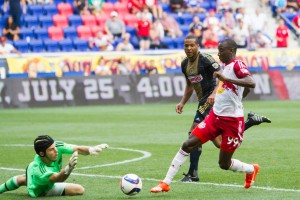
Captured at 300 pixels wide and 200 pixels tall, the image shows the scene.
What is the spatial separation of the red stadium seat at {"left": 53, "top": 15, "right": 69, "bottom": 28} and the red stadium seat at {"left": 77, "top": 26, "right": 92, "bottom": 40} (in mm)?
693

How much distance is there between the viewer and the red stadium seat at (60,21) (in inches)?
1389

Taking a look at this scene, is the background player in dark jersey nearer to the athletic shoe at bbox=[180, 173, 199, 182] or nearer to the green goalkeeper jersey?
the athletic shoe at bbox=[180, 173, 199, 182]

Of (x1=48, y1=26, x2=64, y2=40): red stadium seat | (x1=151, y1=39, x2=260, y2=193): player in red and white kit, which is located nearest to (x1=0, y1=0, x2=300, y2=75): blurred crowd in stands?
(x1=48, y1=26, x2=64, y2=40): red stadium seat

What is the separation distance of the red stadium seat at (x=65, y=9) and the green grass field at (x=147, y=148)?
7.41 meters

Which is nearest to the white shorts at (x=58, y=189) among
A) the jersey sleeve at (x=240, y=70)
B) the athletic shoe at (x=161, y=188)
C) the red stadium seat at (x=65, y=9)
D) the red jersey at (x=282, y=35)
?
the athletic shoe at (x=161, y=188)

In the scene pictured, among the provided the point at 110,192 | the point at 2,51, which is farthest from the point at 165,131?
the point at 2,51

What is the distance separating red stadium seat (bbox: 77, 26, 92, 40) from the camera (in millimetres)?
35188

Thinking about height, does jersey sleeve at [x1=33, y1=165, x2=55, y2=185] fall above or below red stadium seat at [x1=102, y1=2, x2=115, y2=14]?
below

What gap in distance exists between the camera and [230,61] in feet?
35.8

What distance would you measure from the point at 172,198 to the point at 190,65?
106 inches

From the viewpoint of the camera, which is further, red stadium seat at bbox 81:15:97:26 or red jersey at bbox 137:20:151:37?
red stadium seat at bbox 81:15:97:26

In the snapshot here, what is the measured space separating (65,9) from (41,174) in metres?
25.8

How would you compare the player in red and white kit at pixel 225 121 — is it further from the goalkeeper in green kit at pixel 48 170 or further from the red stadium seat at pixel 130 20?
the red stadium seat at pixel 130 20

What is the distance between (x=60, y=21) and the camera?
116 feet
